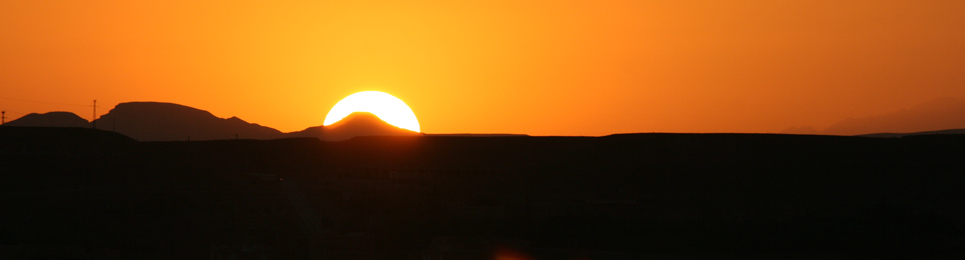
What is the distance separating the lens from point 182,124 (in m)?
164

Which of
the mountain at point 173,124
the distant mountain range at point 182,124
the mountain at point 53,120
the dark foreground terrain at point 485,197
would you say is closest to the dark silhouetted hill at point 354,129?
the distant mountain range at point 182,124

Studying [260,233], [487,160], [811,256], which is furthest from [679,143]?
[260,233]

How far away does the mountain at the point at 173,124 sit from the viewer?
524 ft

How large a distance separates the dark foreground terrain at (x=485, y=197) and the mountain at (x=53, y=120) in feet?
454

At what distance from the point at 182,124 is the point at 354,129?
33.2 metres

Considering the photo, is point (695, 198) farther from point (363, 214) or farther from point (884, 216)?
point (363, 214)

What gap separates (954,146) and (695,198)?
1408cm

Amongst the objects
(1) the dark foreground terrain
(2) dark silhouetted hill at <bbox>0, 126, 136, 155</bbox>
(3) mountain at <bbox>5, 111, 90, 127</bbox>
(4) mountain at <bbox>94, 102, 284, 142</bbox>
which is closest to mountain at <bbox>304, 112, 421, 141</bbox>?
(4) mountain at <bbox>94, 102, 284, 142</bbox>

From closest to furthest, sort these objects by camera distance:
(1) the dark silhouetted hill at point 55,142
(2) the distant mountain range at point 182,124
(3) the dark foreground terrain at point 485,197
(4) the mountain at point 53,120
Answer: (3) the dark foreground terrain at point 485,197
(1) the dark silhouetted hill at point 55,142
(2) the distant mountain range at point 182,124
(4) the mountain at point 53,120

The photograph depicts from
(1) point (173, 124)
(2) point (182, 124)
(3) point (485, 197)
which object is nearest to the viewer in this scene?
(3) point (485, 197)

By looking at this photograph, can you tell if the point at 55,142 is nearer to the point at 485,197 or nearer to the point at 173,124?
the point at 485,197

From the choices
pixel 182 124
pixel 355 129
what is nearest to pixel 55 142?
pixel 355 129

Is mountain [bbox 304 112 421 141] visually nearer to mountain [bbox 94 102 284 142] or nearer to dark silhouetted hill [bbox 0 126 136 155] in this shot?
mountain [bbox 94 102 284 142]

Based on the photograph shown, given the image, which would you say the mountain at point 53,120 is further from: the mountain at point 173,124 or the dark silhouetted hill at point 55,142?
the dark silhouetted hill at point 55,142
